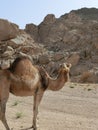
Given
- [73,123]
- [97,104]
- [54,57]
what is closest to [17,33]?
[54,57]

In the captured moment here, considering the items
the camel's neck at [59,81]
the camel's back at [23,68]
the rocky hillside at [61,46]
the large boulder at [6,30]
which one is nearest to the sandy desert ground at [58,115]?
the camel's neck at [59,81]

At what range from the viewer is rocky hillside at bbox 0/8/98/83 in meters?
48.1

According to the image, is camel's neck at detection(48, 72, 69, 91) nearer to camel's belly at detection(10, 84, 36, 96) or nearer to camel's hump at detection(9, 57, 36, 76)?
camel's hump at detection(9, 57, 36, 76)

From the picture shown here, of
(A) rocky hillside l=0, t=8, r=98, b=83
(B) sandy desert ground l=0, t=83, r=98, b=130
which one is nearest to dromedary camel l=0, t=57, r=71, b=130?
(B) sandy desert ground l=0, t=83, r=98, b=130

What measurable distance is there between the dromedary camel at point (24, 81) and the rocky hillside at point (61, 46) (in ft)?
92.5

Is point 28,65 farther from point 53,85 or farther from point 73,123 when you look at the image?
point 73,123

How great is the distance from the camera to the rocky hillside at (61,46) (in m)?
48.1

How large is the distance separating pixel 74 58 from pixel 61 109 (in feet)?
118

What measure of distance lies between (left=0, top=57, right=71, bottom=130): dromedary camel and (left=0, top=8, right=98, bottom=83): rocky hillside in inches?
1109

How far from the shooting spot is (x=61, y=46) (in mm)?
62438

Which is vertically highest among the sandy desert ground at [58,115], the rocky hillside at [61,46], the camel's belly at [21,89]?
the camel's belly at [21,89]

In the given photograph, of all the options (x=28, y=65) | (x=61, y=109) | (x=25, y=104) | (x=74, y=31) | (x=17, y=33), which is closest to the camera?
(x=28, y=65)

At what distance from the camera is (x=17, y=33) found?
2331 inches

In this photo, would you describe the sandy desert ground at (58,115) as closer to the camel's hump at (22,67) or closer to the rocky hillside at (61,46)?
the camel's hump at (22,67)
